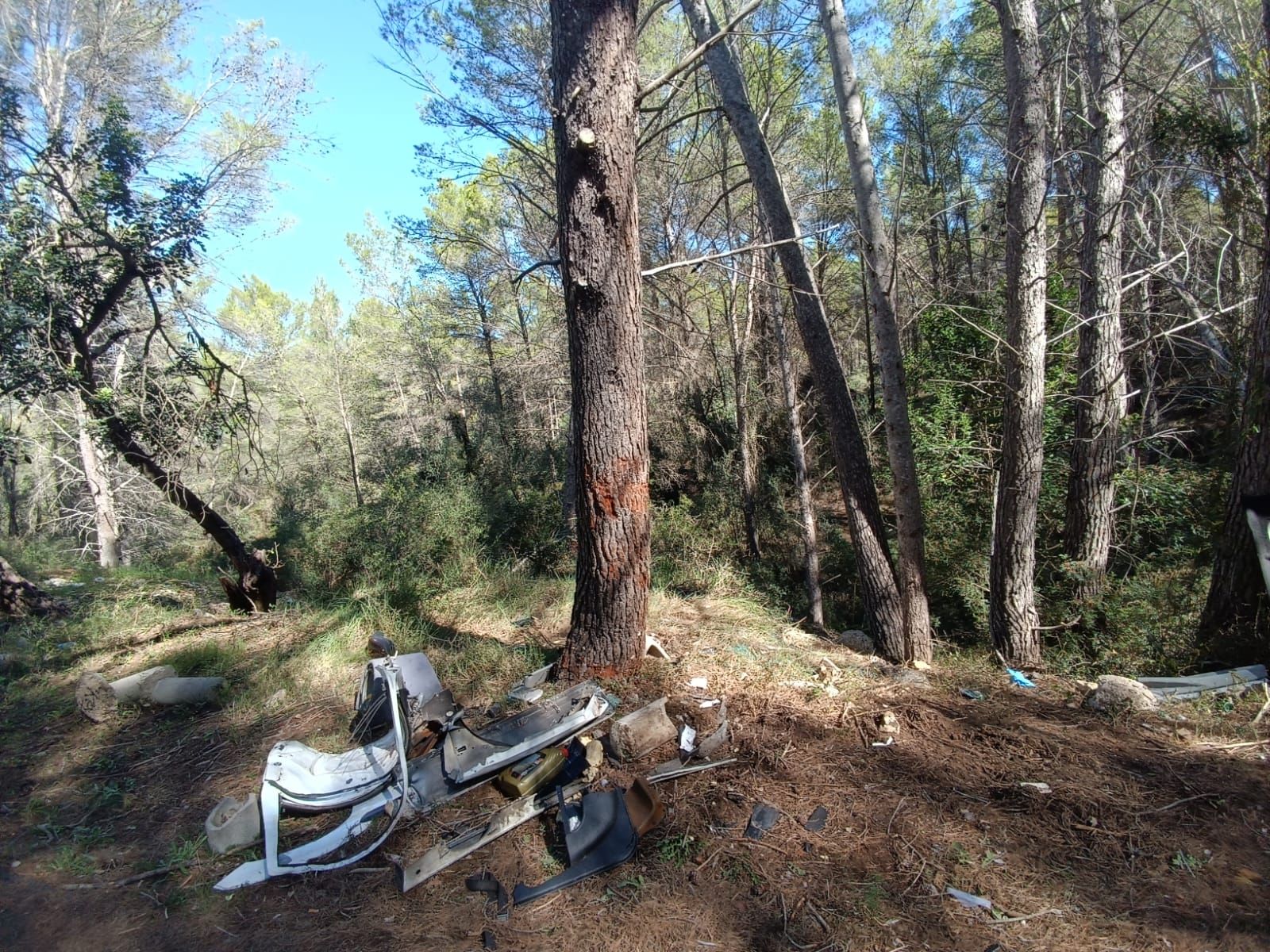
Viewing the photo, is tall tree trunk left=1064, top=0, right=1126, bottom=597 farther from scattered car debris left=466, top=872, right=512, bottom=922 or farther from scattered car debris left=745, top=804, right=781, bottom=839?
scattered car debris left=466, top=872, right=512, bottom=922

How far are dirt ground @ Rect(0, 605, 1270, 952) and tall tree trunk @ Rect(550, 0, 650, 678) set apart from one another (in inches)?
20.4

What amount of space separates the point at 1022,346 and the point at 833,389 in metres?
1.56

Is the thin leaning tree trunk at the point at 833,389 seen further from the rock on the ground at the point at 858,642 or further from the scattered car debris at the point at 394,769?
the scattered car debris at the point at 394,769

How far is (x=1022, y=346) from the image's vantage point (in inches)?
217

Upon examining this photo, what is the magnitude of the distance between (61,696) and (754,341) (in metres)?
9.96

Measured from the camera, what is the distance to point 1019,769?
305cm

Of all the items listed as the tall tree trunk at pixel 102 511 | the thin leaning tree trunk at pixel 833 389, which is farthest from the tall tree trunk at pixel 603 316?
the tall tree trunk at pixel 102 511

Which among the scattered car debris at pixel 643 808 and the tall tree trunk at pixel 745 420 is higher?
the tall tree trunk at pixel 745 420

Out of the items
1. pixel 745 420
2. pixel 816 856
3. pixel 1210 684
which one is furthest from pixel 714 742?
pixel 745 420

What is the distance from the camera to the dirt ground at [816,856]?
7.54 feet

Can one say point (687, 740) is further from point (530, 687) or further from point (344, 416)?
point (344, 416)

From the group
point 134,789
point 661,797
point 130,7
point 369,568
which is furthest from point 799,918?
point 130,7

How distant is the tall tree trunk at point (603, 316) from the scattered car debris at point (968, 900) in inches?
78.3

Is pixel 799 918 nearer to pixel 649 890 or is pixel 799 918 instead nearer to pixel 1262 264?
pixel 649 890
